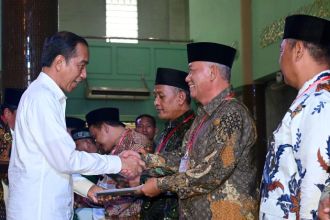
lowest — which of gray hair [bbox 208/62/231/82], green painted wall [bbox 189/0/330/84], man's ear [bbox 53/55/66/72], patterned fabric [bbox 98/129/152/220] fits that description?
patterned fabric [bbox 98/129/152/220]

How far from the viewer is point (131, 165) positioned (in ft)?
10.9

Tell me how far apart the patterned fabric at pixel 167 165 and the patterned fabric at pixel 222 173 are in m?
0.40

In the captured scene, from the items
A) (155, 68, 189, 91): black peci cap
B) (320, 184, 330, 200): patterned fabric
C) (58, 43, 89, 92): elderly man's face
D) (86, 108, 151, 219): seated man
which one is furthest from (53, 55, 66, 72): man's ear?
(320, 184, 330, 200): patterned fabric

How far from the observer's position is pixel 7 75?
536cm

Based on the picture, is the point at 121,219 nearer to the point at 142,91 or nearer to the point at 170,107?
the point at 170,107

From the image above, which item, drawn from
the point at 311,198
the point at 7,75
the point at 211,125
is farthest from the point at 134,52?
the point at 311,198

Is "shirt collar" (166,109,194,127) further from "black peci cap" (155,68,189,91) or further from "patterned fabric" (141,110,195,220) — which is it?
"black peci cap" (155,68,189,91)

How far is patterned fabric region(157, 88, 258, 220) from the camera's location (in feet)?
10.1

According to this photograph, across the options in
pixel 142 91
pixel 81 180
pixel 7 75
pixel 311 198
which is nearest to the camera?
pixel 311 198

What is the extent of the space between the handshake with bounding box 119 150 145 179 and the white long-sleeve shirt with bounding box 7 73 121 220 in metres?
Answer: 0.35

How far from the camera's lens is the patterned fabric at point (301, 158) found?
2.18 metres

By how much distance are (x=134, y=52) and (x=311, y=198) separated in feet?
36.3

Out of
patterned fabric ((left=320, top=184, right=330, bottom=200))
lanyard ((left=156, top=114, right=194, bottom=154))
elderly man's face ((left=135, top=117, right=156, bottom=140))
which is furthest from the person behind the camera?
elderly man's face ((left=135, top=117, right=156, bottom=140))

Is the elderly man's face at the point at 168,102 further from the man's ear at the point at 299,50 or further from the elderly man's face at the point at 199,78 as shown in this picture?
the man's ear at the point at 299,50
